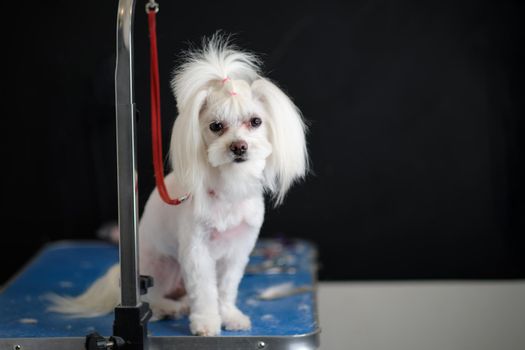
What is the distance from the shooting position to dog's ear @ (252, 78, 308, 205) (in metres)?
1.39

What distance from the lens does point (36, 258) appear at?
85.3 inches

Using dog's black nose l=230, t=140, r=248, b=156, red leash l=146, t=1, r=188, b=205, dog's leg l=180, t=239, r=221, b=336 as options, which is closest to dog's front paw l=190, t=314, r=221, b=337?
dog's leg l=180, t=239, r=221, b=336

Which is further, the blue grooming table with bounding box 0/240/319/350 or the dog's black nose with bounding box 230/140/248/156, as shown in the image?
the blue grooming table with bounding box 0/240/319/350

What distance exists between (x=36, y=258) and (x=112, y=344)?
897 mm

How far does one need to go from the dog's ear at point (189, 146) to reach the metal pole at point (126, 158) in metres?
0.08

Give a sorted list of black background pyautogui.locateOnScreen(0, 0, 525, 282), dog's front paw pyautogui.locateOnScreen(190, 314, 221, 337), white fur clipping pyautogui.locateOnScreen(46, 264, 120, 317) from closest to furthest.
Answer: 1. dog's front paw pyautogui.locateOnScreen(190, 314, 221, 337)
2. white fur clipping pyautogui.locateOnScreen(46, 264, 120, 317)
3. black background pyautogui.locateOnScreen(0, 0, 525, 282)

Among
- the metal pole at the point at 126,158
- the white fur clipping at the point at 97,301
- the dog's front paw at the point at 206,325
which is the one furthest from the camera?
the white fur clipping at the point at 97,301

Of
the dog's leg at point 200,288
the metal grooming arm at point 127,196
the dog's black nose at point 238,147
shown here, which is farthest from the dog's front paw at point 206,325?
the dog's black nose at point 238,147

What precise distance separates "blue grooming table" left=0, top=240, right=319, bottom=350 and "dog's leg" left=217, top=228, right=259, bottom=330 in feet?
0.09

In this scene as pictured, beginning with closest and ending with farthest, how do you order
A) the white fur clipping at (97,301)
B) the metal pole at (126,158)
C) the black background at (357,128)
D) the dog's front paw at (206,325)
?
1. the metal pole at (126,158)
2. the dog's front paw at (206,325)
3. the white fur clipping at (97,301)
4. the black background at (357,128)

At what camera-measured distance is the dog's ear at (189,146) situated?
135 cm

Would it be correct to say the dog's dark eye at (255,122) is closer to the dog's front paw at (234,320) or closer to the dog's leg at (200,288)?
the dog's leg at (200,288)

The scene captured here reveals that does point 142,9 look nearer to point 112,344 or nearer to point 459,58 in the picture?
point 459,58

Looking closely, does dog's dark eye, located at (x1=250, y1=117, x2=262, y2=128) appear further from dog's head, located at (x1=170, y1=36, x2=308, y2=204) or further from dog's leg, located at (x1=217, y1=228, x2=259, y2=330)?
Result: dog's leg, located at (x1=217, y1=228, x2=259, y2=330)
